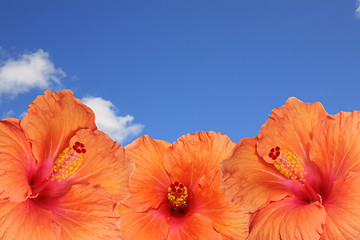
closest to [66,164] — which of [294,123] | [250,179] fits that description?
[250,179]

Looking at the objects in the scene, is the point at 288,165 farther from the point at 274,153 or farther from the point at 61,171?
the point at 61,171

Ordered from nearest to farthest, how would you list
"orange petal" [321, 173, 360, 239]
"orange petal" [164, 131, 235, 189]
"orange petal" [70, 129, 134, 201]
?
"orange petal" [321, 173, 360, 239] < "orange petal" [70, 129, 134, 201] < "orange petal" [164, 131, 235, 189]

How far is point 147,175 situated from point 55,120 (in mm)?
562

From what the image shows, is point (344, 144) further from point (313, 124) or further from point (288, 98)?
point (288, 98)

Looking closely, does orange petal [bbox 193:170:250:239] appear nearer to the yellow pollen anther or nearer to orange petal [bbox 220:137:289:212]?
orange petal [bbox 220:137:289:212]

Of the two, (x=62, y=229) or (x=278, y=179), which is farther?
(x=278, y=179)

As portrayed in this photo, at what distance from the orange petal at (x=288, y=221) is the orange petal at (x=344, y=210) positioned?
0.05 meters

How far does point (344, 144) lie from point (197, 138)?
2.46 ft

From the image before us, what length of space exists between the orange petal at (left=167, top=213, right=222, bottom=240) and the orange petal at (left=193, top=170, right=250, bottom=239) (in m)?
0.04

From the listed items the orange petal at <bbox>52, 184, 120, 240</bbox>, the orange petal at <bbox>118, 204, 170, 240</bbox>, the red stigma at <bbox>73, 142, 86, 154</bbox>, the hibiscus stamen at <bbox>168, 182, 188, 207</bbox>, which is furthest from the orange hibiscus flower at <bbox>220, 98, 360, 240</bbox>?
the red stigma at <bbox>73, 142, 86, 154</bbox>

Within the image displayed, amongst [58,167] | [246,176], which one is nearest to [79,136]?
[58,167]

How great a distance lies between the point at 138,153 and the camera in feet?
6.59

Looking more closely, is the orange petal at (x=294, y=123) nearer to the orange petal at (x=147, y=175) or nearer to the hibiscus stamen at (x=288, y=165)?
the hibiscus stamen at (x=288, y=165)

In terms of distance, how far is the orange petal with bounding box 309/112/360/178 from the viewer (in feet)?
6.12
